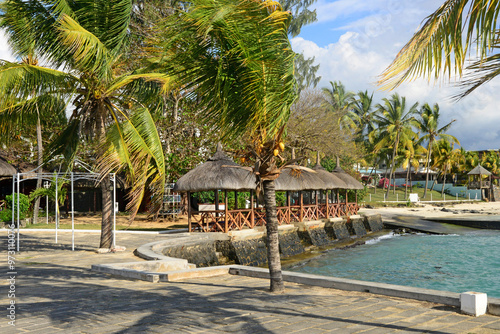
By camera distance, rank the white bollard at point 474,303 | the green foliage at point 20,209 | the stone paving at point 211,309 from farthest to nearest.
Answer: the green foliage at point 20,209 < the white bollard at point 474,303 < the stone paving at point 211,309

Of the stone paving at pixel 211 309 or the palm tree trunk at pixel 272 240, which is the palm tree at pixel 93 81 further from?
the palm tree trunk at pixel 272 240

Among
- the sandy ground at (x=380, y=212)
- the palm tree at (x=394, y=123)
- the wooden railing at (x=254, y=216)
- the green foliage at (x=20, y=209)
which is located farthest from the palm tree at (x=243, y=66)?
the palm tree at (x=394, y=123)

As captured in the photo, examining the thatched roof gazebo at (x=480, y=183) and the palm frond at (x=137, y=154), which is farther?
the thatched roof gazebo at (x=480, y=183)

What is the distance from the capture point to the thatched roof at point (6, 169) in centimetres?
2254

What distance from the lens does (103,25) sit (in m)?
11.3

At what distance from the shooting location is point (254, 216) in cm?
1948

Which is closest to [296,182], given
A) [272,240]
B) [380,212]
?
[272,240]

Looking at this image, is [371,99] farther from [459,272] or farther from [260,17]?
[260,17]

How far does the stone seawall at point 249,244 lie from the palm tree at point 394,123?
84.0 ft

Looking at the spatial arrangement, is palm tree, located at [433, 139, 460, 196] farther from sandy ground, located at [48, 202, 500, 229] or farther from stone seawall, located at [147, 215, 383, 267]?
stone seawall, located at [147, 215, 383, 267]

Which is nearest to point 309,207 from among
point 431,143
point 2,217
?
point 2,217

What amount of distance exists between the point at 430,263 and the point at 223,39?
13.6 m

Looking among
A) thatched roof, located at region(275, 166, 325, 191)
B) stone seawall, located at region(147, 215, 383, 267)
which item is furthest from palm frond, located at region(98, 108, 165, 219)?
thatched roof, located at region(275, 166, 325, 191)

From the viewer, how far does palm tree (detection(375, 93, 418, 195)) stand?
47906mm
